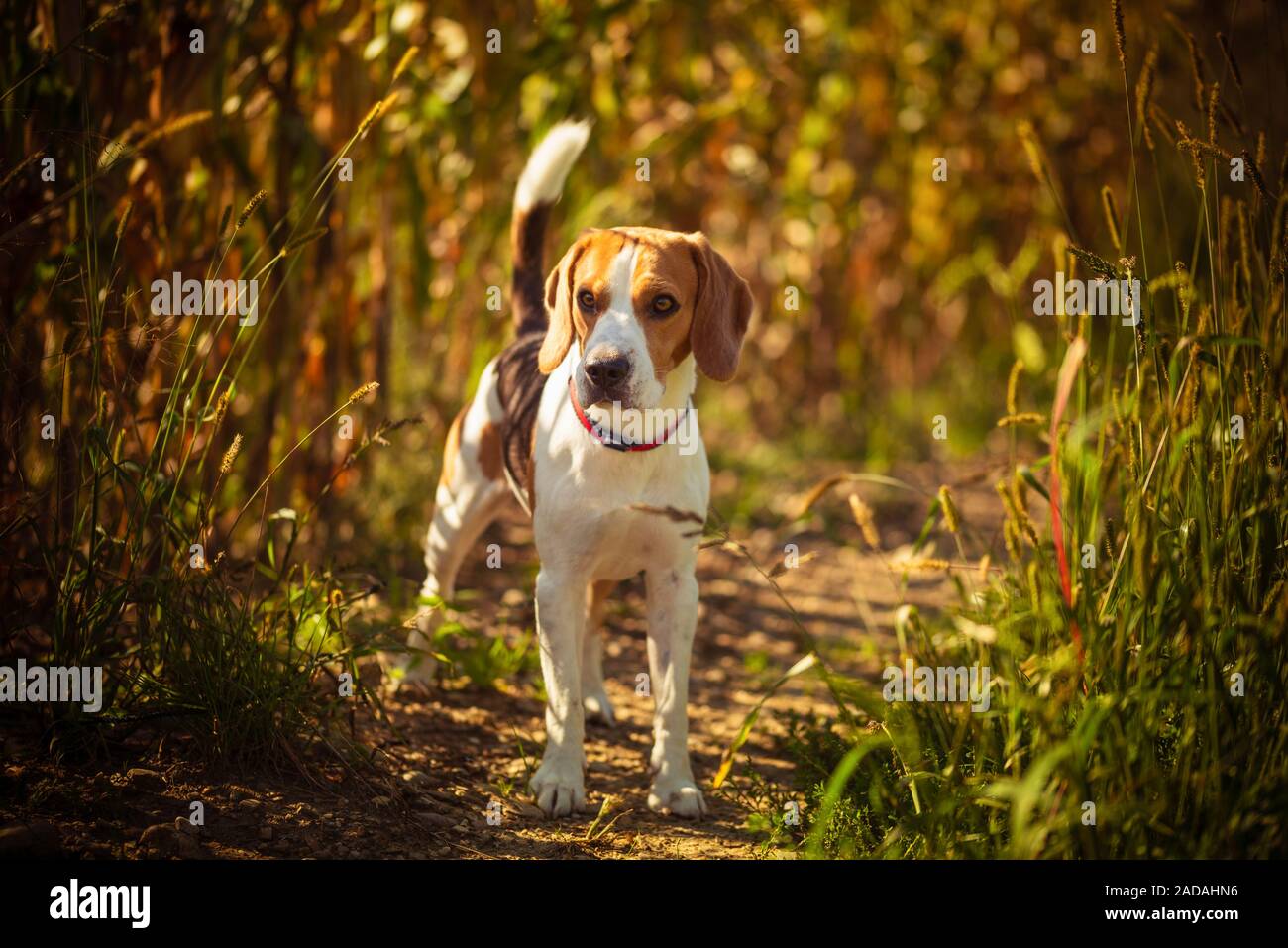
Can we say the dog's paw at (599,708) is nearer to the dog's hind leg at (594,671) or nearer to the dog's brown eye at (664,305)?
the dog's hind leg at (594,671)

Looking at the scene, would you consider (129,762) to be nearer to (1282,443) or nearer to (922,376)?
(1282,443)

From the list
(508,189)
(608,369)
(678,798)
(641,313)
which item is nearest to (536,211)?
(641,313)

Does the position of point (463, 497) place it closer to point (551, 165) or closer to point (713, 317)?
point (551, 165)

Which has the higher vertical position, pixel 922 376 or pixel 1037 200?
pixel 1037 200

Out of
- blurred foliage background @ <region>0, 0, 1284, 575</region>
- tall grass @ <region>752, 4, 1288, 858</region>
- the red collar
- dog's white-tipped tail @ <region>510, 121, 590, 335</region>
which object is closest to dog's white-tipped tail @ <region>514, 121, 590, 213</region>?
dog's white-tipped tail @ <region>510, 121, 590, 335</region>

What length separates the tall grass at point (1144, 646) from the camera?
7.93 ft

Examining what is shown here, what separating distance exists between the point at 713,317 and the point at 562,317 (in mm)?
430

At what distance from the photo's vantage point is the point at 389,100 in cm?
302

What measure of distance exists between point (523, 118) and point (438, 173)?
34.7 inches

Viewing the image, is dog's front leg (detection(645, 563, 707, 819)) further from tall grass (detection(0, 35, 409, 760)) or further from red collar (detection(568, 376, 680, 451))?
tall grass (detection(0, 35, 409, 760))

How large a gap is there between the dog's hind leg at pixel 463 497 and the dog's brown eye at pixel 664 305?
3.32 feet

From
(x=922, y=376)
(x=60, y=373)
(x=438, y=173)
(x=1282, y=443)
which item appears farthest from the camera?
(x=922, y=376)

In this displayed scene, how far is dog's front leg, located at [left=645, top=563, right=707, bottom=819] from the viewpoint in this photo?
11.1ft
